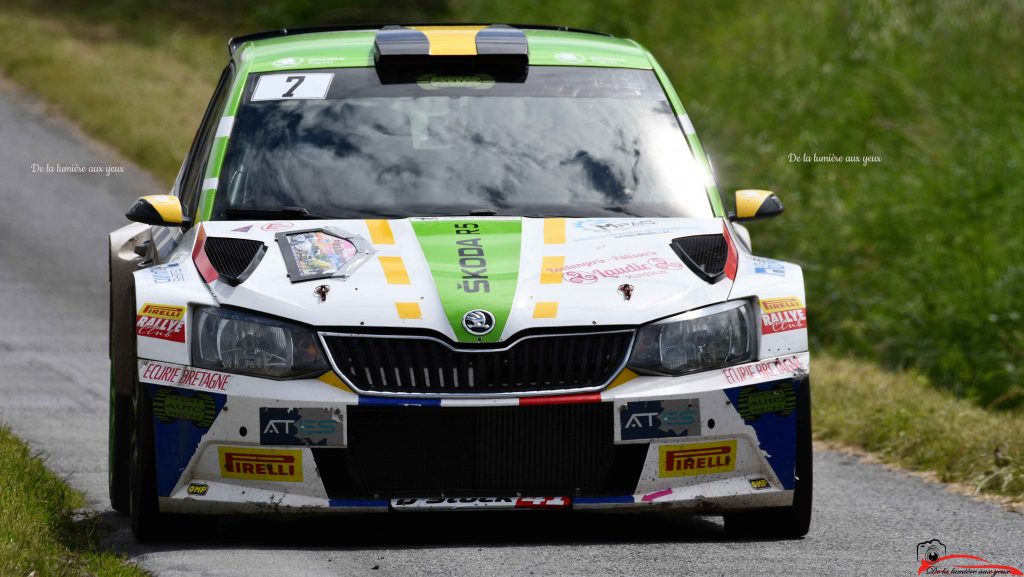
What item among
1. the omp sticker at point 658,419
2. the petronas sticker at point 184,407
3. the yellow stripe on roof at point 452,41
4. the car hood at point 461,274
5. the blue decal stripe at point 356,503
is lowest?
the blue decal stripe at point 356,503

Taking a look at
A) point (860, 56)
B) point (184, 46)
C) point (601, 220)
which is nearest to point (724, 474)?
point (601, 220)

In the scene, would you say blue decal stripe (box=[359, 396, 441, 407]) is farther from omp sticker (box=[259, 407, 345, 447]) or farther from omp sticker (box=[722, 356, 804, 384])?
omp sticker (box=[722, 356, 804, 384])

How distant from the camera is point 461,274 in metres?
5.72

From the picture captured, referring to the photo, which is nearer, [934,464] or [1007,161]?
[934,464]

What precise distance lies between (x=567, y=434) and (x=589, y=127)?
63.9 inches

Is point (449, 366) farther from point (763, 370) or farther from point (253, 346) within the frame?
point (763, 370)

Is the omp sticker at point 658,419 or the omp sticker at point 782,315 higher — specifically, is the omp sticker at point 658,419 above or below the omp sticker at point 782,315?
below

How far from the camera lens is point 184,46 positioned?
27.0 m

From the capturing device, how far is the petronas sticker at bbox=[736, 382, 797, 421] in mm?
5668

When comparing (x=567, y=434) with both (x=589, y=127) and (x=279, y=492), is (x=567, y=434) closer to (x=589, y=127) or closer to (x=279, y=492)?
(x=279, y=492)

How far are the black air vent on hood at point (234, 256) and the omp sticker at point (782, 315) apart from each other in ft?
5.39

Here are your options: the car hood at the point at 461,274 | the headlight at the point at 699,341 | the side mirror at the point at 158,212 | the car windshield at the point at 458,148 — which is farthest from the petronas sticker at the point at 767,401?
the side mirror at the point at 158,212

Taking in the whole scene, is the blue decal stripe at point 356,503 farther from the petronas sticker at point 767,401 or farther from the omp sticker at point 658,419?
the petronas sticker at point 767,401

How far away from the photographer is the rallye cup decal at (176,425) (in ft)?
18.4
